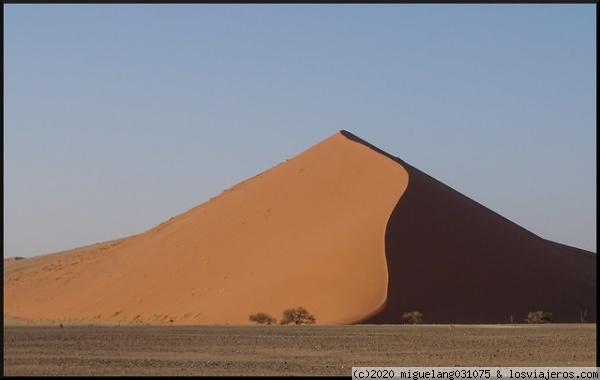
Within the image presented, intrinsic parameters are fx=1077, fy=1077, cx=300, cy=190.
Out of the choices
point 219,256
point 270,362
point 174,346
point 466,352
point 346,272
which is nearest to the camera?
point 270,362

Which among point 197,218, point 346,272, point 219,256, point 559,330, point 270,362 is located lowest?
point 270,362

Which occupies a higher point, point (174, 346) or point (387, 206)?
point (387, 206)

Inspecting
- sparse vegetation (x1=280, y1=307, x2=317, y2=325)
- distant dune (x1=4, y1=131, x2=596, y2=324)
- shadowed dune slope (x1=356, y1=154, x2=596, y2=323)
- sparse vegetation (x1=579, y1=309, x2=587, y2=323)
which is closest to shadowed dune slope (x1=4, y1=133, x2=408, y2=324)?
distant dune (x1=4, y1=131, x2=596, y2=324)

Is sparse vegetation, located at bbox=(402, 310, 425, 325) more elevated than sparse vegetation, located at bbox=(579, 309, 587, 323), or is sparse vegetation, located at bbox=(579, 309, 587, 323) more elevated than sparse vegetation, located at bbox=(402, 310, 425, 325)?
sparse vegetation, located at bbox=(579, 309, 587, 323)

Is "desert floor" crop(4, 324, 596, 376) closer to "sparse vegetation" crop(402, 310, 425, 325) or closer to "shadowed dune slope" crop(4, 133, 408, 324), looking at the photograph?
"sparse vegetation" crop(402, 310, 425, 325)

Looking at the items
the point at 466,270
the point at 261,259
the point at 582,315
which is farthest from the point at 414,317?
the point at 261,259

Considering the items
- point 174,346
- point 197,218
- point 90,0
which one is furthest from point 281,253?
point 90,0

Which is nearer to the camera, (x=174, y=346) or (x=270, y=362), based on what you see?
(x=270, y=362)

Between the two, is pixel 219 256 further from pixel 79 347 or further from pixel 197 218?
pixel 79 347
